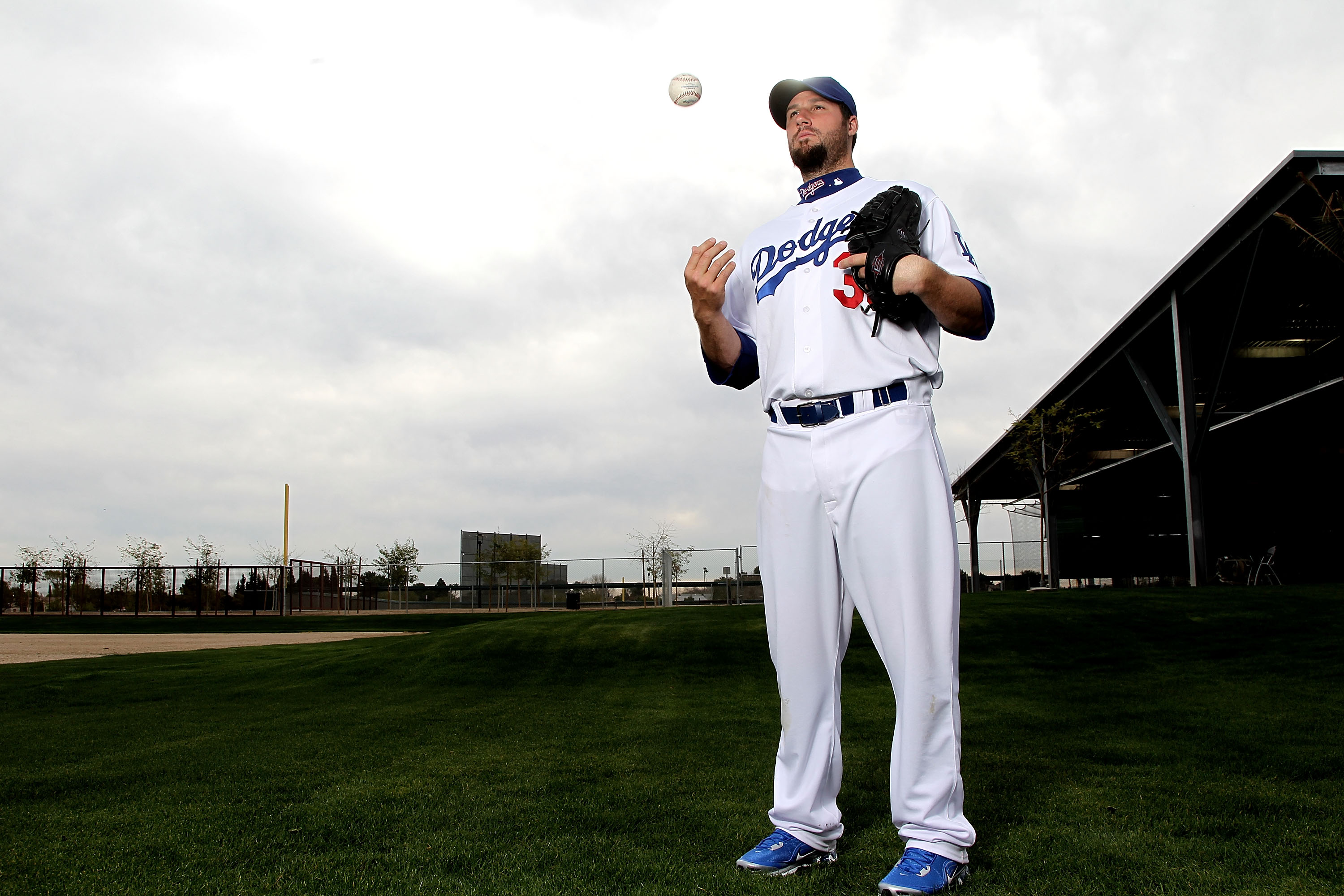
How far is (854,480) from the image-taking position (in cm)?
250

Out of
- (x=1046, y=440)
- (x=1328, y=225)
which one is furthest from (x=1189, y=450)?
(x=1328, y=225)

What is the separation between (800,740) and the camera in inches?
103

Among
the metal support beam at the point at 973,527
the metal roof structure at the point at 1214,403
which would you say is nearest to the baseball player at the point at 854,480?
the metal roof structure at the point at 1214,403

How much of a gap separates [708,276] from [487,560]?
1891 inches

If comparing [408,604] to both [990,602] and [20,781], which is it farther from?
[20,781]

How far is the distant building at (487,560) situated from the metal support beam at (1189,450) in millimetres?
21278

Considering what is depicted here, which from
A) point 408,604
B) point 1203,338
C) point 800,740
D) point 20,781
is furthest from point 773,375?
point 408,604

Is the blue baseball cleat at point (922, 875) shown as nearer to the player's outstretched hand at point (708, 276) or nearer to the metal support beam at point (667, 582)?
the player's outstretched hand at point (708, 276)

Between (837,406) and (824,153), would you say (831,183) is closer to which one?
(824,153)

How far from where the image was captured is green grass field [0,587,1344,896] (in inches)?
92.4

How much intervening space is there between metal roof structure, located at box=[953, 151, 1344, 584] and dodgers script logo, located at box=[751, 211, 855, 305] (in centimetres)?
1052

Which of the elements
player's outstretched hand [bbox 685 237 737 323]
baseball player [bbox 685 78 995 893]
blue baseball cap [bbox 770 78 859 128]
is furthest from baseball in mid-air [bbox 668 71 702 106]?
player's outstretched hand [bbox 685 237 737 323]

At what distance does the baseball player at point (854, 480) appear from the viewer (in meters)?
2.41

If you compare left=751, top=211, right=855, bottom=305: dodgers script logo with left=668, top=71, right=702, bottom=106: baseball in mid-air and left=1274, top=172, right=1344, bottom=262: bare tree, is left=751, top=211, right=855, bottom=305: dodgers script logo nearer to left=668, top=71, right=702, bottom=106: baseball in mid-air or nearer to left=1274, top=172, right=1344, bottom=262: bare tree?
left=668, top=71, right=702, bottom=106: baseball in mid-air
